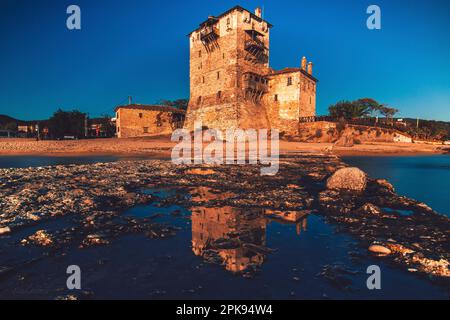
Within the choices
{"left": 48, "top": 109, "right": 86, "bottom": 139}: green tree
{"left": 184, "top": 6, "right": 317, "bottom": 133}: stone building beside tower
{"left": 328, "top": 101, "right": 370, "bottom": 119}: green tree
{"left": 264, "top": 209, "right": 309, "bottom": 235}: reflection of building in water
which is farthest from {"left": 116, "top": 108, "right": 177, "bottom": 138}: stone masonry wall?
{"left": 264, "top": 209, "right": 309, "bottom": 235}: reflection of building in water

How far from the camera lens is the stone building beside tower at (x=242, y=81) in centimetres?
3850

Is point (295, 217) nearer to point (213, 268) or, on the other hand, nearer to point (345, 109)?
point (213, 268)

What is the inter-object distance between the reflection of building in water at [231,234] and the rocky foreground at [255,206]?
587 millimetres

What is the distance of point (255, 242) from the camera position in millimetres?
4125

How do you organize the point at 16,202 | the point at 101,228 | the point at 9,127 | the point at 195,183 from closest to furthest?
1. the point at 101,228
2. the point at 16,202
3. the point at 195,183
4. the point at 9,127

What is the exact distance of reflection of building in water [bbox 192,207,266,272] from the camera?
355 cm

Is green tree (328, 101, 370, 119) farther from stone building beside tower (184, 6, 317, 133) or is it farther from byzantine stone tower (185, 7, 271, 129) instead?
byzantine stone tower (185, 7, 271, 129)

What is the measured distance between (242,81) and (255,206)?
35998 mm

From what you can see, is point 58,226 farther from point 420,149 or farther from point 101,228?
point 420,149

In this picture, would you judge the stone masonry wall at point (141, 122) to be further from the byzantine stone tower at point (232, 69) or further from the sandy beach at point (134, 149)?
the sandy beach at point (134, 149)

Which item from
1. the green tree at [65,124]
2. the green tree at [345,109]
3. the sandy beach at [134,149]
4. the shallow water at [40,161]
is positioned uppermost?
the green tree at [345,109]

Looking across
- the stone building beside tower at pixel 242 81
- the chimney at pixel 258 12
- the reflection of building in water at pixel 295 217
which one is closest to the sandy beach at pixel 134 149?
the stone building beside tower at pixel 242 81

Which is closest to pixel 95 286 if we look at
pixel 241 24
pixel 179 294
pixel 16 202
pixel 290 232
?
pixel 179 294

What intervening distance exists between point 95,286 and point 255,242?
2547 millimetres
